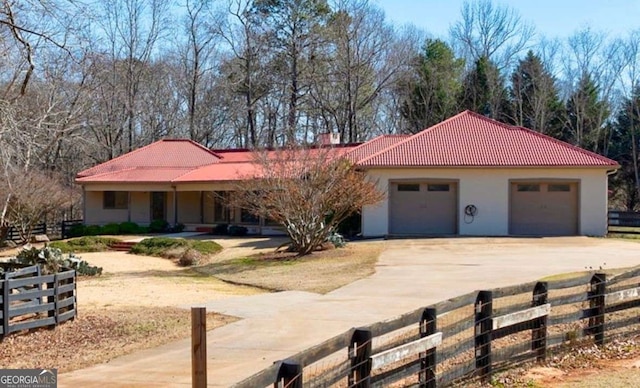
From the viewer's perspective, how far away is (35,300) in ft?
41.8

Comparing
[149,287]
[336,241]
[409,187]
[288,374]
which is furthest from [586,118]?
[288,374]

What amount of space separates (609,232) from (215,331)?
84.1ft

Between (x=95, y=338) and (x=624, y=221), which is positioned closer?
(x=95, y=338)

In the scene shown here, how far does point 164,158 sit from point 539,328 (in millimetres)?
34520

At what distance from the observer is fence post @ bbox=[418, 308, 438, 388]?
7.61 m

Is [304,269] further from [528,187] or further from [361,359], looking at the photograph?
[361,359]

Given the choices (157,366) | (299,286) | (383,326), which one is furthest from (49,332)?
(383,326)

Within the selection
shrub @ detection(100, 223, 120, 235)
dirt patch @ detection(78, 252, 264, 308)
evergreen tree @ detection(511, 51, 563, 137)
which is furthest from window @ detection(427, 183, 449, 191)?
evergreen tree @ detection(511, 51, 563, 137)

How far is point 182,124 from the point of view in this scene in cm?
5431

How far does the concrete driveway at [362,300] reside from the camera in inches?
369

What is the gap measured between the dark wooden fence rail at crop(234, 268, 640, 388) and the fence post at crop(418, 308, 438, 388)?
0.03ft

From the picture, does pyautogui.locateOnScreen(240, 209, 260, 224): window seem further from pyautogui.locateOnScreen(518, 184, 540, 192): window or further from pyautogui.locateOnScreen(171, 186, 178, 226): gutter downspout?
pyautogui.locateOnScreen(518, 184, 540, 192): window

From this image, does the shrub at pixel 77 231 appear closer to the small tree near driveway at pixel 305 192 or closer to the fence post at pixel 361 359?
the small tree near driveway at pixel 305 192

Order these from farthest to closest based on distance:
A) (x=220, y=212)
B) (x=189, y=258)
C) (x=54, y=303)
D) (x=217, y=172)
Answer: (x=220, y=212) → (x=217, y=172) → (x=189, y=258) → (x=54, y=303)
